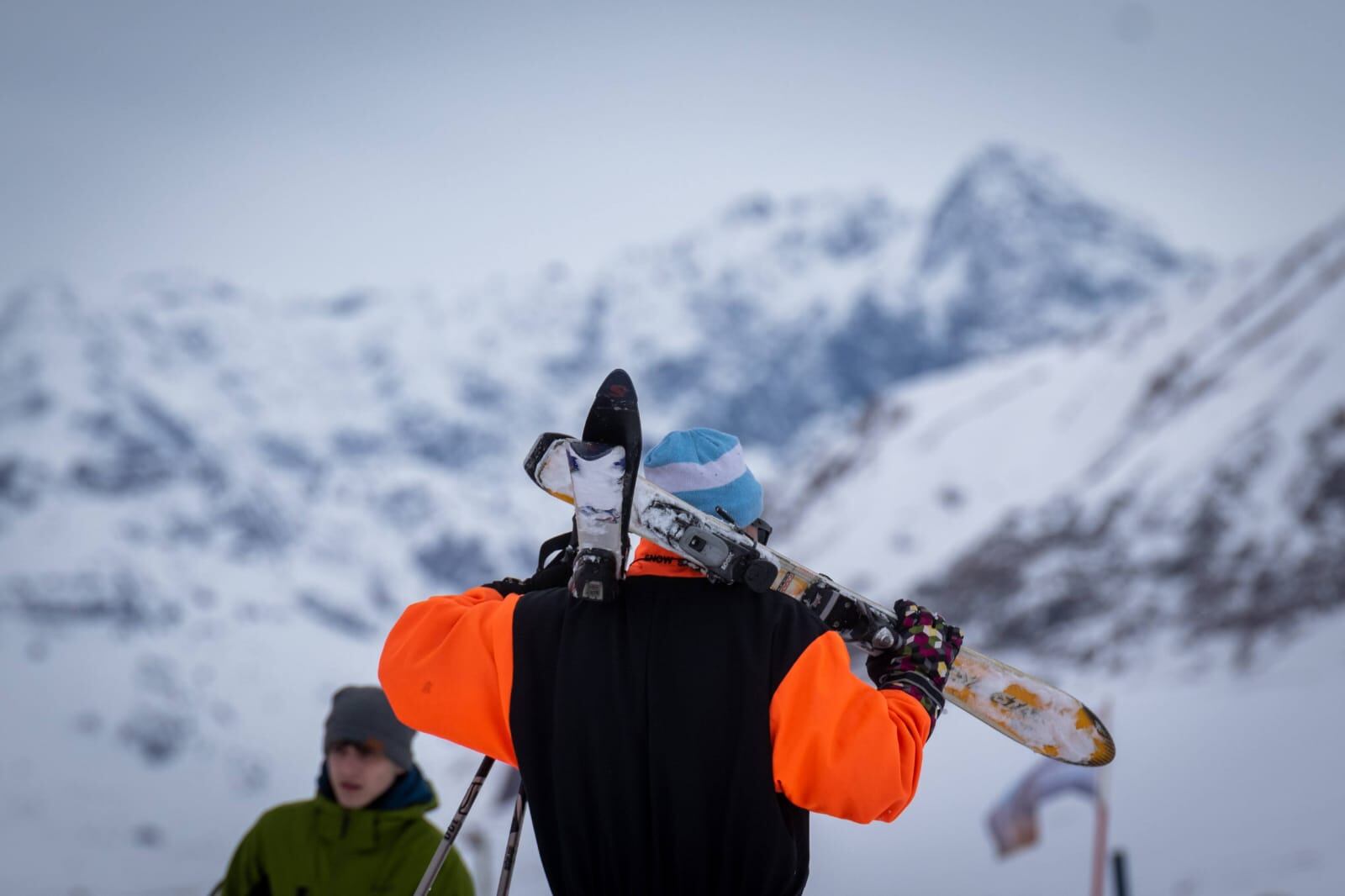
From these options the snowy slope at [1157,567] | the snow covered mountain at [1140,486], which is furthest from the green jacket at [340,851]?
the snow covered mountain at [1140,486]

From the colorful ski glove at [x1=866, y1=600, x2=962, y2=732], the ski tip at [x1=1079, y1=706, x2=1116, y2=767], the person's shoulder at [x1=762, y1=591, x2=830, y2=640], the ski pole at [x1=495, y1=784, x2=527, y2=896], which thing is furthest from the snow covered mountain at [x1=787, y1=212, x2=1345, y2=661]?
the person's shoulder at [x1=762, y1=591, x2=830, y2=640]

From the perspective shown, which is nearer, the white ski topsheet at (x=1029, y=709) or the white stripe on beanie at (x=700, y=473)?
the white stripe on beanie at (x=700, y=473)

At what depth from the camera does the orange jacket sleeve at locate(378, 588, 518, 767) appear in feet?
6.85

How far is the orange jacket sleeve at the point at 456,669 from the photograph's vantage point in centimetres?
209

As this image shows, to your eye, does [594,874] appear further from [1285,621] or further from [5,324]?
[5,324]

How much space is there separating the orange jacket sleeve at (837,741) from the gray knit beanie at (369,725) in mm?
1620

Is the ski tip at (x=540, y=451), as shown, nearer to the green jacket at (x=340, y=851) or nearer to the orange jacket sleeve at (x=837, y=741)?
the orange jacket sleeve at (x=837, y=741)

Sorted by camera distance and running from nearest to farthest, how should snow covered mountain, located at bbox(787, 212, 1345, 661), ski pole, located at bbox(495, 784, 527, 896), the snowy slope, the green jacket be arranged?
ski pole, located at bbox(495, 784, 527, 896)
the green jacket
the snowy slope
snow covered mountain, located at bbox(787, 212, 1345, 661)

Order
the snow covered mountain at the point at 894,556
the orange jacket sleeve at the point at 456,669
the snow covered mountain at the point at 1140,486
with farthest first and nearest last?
the snow covered mountain at the point at 894,556
the snow covered mountain at the point at 1140,486
the orange jacket sleeve at the point at 456,669

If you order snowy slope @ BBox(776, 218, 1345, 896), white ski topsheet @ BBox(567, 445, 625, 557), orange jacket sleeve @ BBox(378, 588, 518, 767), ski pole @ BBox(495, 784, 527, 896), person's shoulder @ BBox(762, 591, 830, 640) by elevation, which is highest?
snowy slope @ BBox(776, 218, 1345, 896)

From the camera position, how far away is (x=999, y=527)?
20062mm

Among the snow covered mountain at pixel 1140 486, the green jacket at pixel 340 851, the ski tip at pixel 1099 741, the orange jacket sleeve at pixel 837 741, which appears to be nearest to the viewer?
the orange jacket sleeve at pixel 837 741

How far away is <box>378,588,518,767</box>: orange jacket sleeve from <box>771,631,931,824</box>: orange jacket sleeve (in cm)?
52

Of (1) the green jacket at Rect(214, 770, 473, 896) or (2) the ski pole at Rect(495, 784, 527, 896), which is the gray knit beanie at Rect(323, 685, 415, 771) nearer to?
(1) the green jacket at Rect(214, 770, 473, 896)
